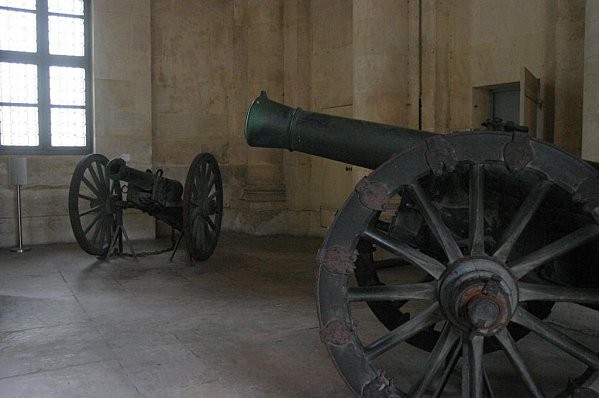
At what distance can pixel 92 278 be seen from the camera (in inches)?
234

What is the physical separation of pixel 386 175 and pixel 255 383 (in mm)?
1516

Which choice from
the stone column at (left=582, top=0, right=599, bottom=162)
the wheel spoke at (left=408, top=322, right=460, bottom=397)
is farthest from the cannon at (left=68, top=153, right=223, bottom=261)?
the wheel spoke at (left=408, top=322, right=460, bottom=397)

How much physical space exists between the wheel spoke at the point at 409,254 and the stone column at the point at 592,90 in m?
2.38

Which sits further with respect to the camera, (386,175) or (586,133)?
(586,133)

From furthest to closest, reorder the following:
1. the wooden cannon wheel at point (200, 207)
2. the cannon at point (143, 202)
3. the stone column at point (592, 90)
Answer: the cannon at point (143, 202) → the wooden cannon wheel at point (200, 207) → the stone column at point (592, 90)

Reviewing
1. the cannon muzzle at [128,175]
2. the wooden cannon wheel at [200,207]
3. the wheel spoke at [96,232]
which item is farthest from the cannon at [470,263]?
the wheel spoke at [96,232]

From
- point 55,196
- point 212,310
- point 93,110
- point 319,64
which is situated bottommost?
point 212,310

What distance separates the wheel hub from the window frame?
761cm

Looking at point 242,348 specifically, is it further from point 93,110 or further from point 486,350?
point 93,110

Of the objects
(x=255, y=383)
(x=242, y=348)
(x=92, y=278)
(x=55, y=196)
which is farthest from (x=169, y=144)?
(x=255, y=383)

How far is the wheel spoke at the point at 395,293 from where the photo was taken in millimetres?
2307

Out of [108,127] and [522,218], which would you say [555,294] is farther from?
[108,127]

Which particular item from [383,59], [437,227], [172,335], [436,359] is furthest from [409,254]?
[383,59]

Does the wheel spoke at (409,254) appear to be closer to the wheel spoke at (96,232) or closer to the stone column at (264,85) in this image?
the wheel spoke at (96,232)
